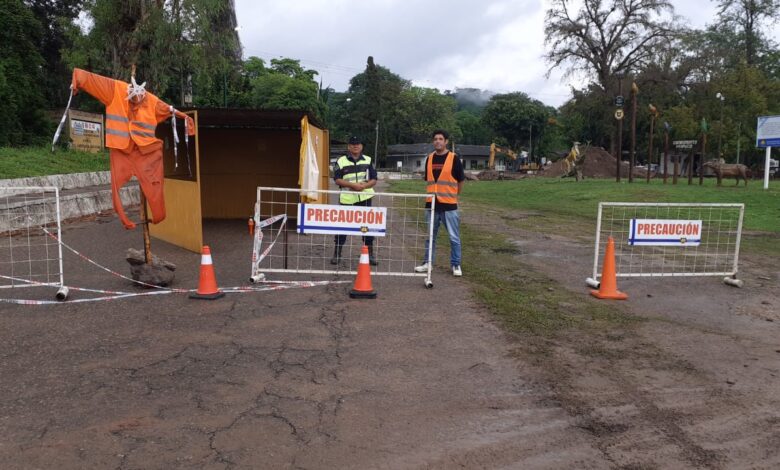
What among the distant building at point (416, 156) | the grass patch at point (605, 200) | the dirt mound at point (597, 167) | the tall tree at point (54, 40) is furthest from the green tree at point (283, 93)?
the grass patch at point (605, 200)

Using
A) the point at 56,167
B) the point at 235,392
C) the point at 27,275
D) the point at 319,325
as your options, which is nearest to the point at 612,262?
the point at 319,325

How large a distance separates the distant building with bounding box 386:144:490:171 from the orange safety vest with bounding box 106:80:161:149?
2987 inches

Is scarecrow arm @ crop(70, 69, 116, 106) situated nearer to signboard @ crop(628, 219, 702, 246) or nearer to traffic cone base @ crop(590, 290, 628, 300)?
traffic cone base @ crop(590, 290, 628, 300)

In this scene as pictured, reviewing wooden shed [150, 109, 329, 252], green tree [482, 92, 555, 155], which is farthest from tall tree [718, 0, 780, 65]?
wooden shed [150, 109, 329, 252]

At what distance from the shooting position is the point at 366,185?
806 centimetres

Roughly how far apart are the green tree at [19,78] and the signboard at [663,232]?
23490 mm

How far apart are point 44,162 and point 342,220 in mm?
15413

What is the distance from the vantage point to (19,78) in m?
24.1

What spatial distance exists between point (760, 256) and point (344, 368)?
9563 millimetres

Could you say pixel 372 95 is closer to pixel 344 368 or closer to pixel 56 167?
pixel 56 167

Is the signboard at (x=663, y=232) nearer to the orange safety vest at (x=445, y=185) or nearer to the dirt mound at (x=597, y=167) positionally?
the orange safety vest at (x=445, y=185)

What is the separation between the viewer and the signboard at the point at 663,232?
24.9 feet

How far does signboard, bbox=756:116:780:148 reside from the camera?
907 inches

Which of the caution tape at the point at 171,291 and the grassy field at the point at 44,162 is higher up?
the grassy field at the point at 44,162
